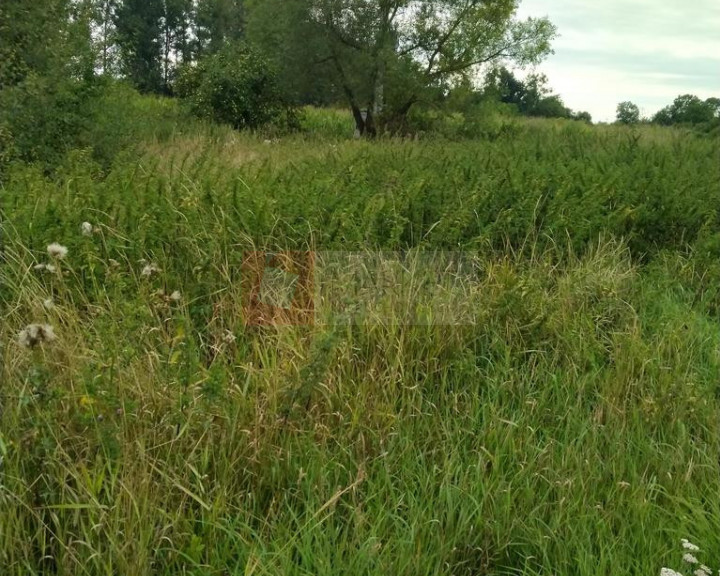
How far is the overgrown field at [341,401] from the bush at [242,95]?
12054 mm

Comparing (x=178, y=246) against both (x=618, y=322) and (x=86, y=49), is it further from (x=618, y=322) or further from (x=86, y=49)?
(x=86, y=49)

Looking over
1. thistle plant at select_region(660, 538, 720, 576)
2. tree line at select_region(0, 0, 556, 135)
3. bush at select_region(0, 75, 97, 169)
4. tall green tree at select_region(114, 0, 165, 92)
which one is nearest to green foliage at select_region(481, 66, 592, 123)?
tree line at select_region(0, 0, 556, 135)

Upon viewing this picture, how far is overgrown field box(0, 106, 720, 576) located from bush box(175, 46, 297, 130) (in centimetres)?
1205

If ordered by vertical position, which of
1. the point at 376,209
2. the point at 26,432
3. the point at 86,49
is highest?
the point at 86,49

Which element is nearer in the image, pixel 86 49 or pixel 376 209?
pixel 376 209

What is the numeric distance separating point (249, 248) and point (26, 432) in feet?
6.39

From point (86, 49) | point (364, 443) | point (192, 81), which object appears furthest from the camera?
point (192, 81)

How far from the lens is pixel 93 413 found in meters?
2.44

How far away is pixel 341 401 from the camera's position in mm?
2939

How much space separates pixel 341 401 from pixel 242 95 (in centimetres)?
1466

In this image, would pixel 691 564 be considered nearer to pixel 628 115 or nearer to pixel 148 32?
pixel 628 115

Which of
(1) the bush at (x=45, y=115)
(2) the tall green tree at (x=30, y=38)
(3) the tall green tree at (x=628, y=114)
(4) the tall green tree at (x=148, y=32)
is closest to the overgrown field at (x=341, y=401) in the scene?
(1) the bush at (x=45, y=115)

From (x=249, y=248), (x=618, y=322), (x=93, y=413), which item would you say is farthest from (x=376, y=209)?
(x=93, y=413)

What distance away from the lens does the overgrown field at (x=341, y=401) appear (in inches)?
89.6
